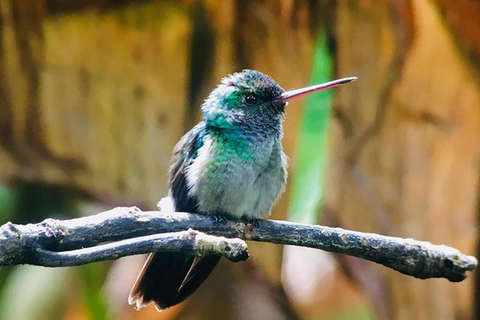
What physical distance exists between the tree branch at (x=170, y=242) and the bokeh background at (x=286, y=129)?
1.13 metres

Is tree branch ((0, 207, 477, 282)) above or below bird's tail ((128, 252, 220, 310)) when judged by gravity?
above

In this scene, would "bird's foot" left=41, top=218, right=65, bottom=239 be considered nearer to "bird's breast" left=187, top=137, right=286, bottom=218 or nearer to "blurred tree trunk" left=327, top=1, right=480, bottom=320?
"bird's breast" left=187, top=137, right=286, bottom=218

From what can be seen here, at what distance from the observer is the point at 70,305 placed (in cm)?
256

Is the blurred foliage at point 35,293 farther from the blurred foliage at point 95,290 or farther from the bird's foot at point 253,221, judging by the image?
the bird's foot at point 253,221

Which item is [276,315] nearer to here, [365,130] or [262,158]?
[365,130]

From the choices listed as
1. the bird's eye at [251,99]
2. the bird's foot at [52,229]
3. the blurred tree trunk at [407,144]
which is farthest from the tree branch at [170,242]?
the blurred tree trunk at [407,144]

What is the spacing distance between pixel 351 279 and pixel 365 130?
601 millimetres

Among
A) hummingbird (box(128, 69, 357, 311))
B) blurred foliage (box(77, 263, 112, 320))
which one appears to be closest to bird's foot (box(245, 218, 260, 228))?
hummingbird (box(128, 69, 357, 311))

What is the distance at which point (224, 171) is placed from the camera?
1.54 metres

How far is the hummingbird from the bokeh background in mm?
750

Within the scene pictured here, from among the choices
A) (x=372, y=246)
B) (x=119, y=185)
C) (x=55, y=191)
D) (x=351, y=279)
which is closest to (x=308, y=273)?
(x=351, y=279)

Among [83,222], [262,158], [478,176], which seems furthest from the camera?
[478,176]

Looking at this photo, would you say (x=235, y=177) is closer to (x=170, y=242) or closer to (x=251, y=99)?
(x=251, y=99)

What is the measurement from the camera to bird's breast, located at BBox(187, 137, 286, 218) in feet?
5.00
